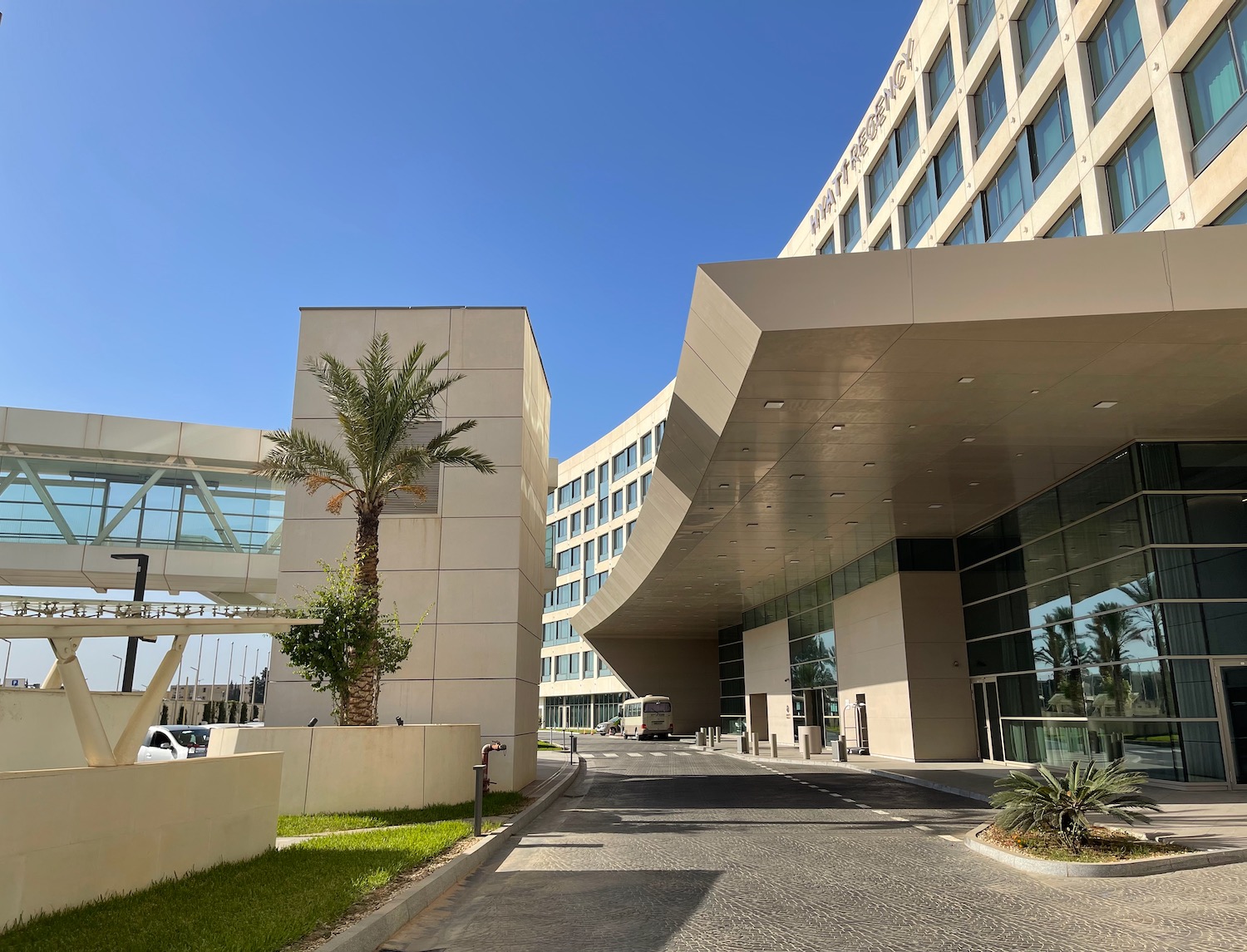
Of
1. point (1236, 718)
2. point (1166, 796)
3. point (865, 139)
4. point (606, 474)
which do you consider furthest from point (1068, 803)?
point (606, 474)

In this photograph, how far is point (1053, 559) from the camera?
22.0 meters

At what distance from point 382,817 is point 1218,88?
18.4 metres

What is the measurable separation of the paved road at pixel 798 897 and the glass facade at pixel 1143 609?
506 cm

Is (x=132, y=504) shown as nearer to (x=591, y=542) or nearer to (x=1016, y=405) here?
(x=1016, y=405)

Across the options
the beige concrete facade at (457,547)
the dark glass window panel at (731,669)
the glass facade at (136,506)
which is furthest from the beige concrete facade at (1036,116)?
the dark glass window panel at (731,669)

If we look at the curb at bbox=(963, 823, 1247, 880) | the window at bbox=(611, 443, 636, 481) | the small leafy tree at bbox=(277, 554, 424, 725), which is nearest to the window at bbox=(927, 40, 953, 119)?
the small leafy tree at bbox=(277, 554, 424, 725)

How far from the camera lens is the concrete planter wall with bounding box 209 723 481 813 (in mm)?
14875

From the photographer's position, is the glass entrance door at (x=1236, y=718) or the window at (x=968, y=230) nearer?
the glass entrance door at (x=1236, y=718)

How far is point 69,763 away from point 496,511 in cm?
944

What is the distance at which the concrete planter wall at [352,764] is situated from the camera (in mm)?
14875

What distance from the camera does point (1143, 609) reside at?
1800cm

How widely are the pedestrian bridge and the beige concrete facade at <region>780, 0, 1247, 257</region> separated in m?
22.3

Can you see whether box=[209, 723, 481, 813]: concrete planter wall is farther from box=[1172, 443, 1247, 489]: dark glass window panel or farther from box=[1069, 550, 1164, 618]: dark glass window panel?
box=[1172, 443, 1247, 489]: dark glass window panel

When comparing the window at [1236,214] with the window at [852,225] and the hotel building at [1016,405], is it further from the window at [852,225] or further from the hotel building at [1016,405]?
the window at [852,225]
